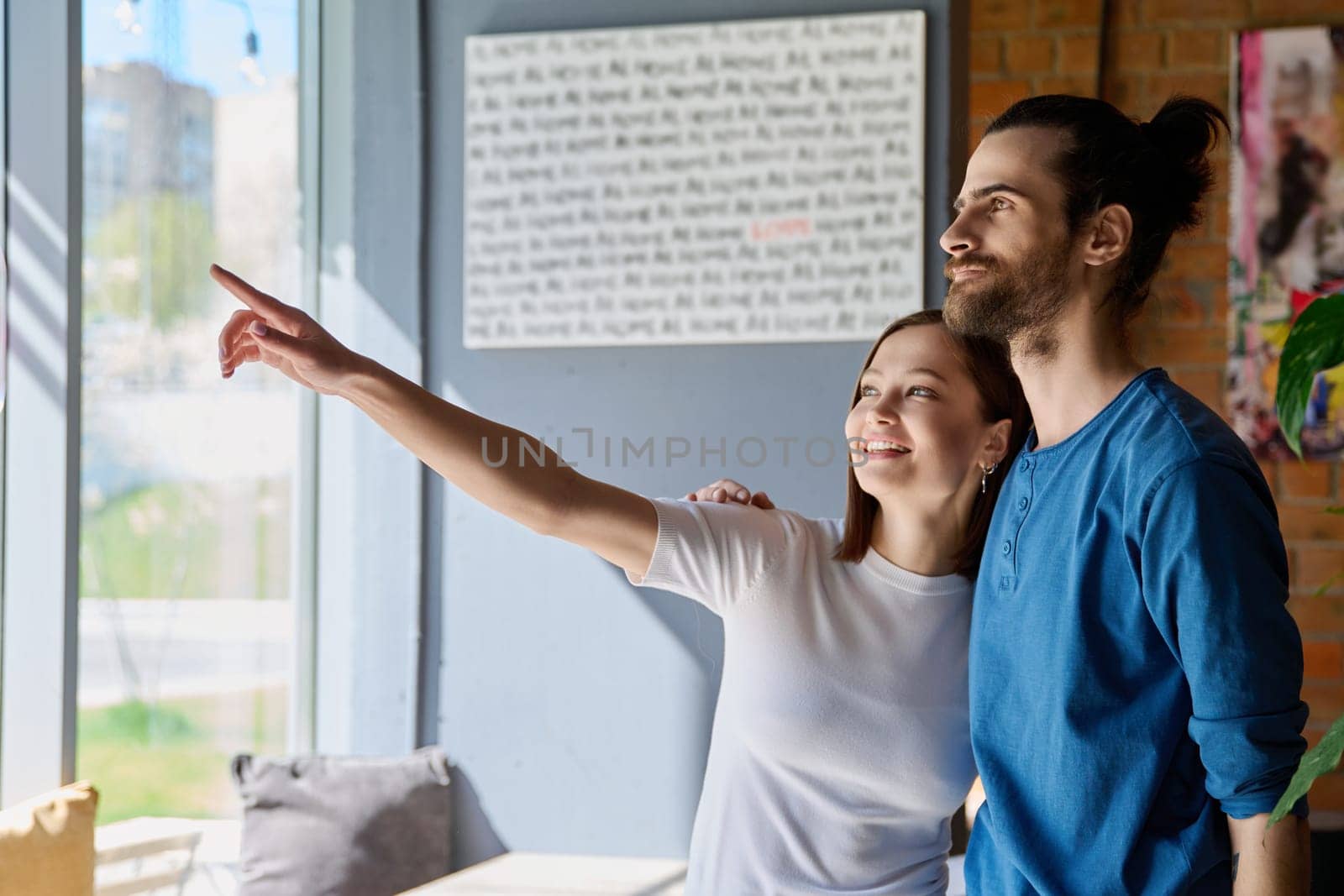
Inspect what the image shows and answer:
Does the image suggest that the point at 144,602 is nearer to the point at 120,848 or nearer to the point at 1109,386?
the point at 120,848

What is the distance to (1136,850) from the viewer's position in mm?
1205

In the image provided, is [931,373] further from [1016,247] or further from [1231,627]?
[1231,627]

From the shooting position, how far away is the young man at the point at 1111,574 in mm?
1106

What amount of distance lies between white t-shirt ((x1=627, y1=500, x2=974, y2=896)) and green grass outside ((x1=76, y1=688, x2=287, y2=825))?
1437mm

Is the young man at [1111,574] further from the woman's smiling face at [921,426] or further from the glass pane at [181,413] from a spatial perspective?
the glass pane at [181,413]

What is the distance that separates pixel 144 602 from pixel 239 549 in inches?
10.4

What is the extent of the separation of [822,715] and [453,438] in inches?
22.4

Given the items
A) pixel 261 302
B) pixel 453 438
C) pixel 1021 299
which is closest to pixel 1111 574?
pixel 1021 299

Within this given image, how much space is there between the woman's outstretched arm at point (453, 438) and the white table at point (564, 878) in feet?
3.22

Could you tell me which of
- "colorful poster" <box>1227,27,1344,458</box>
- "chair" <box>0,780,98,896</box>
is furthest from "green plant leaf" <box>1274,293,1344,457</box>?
"colorful poster" <box>1227,27,1344,458</box>

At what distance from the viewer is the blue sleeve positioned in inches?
42.9

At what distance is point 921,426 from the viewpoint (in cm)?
154

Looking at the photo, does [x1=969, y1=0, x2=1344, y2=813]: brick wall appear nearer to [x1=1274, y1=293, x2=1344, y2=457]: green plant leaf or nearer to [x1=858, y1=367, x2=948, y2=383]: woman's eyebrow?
[x1=858, y1=367, x2=948, y2=383]: woman's eyebrow

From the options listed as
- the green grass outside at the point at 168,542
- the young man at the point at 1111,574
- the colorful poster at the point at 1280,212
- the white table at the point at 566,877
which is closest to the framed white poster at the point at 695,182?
the green grass outside at the point at 168,542
